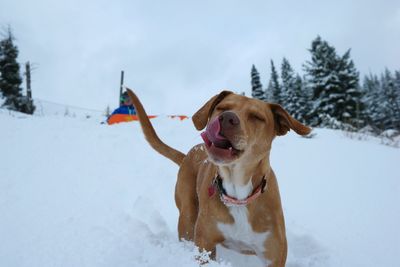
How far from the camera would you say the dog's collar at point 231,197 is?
8.70 ft

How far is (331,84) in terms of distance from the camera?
29141 millimetres

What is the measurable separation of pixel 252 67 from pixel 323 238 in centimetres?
3918

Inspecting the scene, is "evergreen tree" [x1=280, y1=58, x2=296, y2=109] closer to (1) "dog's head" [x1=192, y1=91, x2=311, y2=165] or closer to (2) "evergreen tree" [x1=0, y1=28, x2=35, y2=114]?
(2) "evergreen tree" [x1=0, y1=28, x2=35, y2=114]

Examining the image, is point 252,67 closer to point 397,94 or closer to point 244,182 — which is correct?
point 397,94

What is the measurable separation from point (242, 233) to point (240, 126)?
0.97m

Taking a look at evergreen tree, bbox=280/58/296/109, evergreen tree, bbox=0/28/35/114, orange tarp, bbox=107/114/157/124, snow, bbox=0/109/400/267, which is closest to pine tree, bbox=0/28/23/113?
evergreen tree, bbox=0/28/35/114

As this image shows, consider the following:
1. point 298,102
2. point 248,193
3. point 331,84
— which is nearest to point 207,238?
point 248,193

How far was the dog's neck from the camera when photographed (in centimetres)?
267

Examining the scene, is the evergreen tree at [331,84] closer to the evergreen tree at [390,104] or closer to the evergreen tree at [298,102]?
the evergreen tree at [298,102]

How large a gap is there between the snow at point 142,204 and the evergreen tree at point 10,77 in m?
24.4

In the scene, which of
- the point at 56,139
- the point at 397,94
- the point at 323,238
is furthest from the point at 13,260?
the point at 397,94

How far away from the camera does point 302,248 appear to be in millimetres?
3537

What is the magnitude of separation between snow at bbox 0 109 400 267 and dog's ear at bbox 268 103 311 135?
1.19 m

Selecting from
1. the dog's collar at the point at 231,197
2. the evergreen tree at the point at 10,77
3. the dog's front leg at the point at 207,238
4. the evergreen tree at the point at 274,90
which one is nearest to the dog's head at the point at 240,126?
the dog's collar at the point at 231,197
